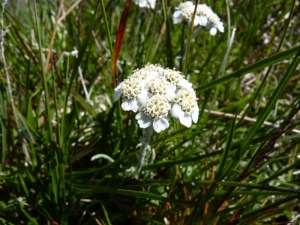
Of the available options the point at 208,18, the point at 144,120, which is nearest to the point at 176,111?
the point at 144,120

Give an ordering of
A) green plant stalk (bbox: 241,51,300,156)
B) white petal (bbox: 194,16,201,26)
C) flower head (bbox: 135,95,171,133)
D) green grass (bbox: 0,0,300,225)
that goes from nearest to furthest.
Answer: green plant stalk (bbox: 241,51,300,156) → flower head (bbox: 135,95,171,133) → green grass (bbox: 0,0,300,225) → white petal (bbox: 194,16,201,26)

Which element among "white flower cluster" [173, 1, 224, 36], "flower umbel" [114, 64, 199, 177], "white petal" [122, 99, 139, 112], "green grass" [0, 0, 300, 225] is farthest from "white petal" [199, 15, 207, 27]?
"white petal" [122, 99, 139, 112]

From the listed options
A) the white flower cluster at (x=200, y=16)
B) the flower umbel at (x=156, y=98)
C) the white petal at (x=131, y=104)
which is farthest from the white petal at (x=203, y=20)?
the white petal at (x=131, y=104)

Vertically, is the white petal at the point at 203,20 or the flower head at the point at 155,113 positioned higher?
the white petal at the point at 203,20

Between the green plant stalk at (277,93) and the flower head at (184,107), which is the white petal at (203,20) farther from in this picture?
the green plant stalk at (277,93)

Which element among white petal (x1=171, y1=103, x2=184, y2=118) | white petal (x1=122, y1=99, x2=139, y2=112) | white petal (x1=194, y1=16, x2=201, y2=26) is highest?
white petal (x1=194, y1=16, x2=201, y2=26)

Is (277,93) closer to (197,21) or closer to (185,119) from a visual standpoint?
(185,119)

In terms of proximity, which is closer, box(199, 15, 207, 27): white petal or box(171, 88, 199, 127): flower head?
box(171, 88, 199, 127): flower head

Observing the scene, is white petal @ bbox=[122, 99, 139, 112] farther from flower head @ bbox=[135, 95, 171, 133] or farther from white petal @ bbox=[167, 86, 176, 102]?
white petal @ bbox=[167, 86, 176, 102]

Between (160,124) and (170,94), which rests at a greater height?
(170,94)
